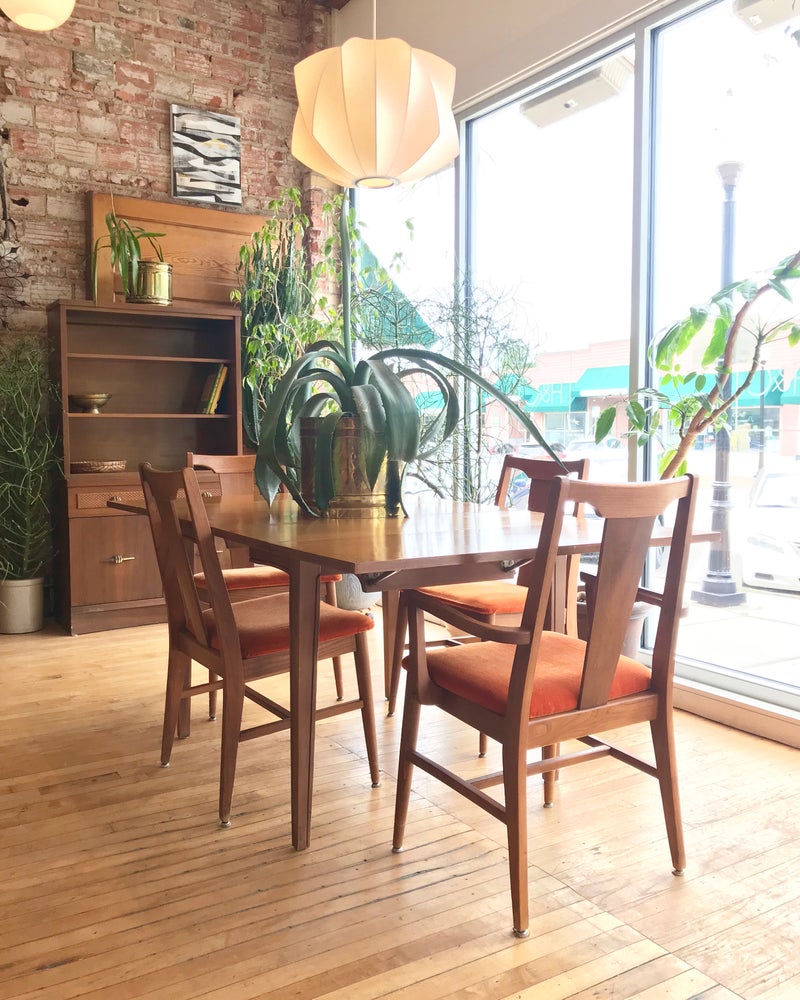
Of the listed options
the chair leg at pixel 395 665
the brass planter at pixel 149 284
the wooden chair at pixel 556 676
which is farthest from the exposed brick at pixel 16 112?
the wooden chair at pixel 556 676

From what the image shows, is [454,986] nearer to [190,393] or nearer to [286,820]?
[286,820]

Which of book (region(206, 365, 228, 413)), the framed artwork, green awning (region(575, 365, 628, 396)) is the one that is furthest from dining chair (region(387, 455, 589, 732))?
the framed artwork

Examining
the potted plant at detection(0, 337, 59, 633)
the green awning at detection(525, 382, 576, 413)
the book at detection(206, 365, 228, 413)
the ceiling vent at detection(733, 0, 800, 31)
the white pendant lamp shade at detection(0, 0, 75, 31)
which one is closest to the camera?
the white pendant lamp shade at detection(0, 0, 75, 31)

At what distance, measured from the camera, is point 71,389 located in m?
5.00

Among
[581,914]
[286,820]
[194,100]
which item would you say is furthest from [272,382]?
[581,914]

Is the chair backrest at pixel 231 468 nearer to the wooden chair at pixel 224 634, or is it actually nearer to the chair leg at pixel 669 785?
the wooden chair at pixel 224 634

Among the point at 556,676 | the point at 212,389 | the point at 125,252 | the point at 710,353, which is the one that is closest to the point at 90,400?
the point at 212,389

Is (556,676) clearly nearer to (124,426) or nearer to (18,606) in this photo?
(18,606)

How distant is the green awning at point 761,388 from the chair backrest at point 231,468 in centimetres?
184

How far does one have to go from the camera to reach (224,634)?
2338mm

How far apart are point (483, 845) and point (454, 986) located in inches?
23.2

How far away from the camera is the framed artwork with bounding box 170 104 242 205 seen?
5234 mm

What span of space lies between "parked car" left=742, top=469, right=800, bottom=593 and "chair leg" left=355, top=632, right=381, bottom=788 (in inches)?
64.8

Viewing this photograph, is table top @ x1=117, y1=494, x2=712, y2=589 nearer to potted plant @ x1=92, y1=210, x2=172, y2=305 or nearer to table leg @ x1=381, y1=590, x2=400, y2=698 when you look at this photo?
table leg @ x1=381, y1=590, x2=400, y2=698
